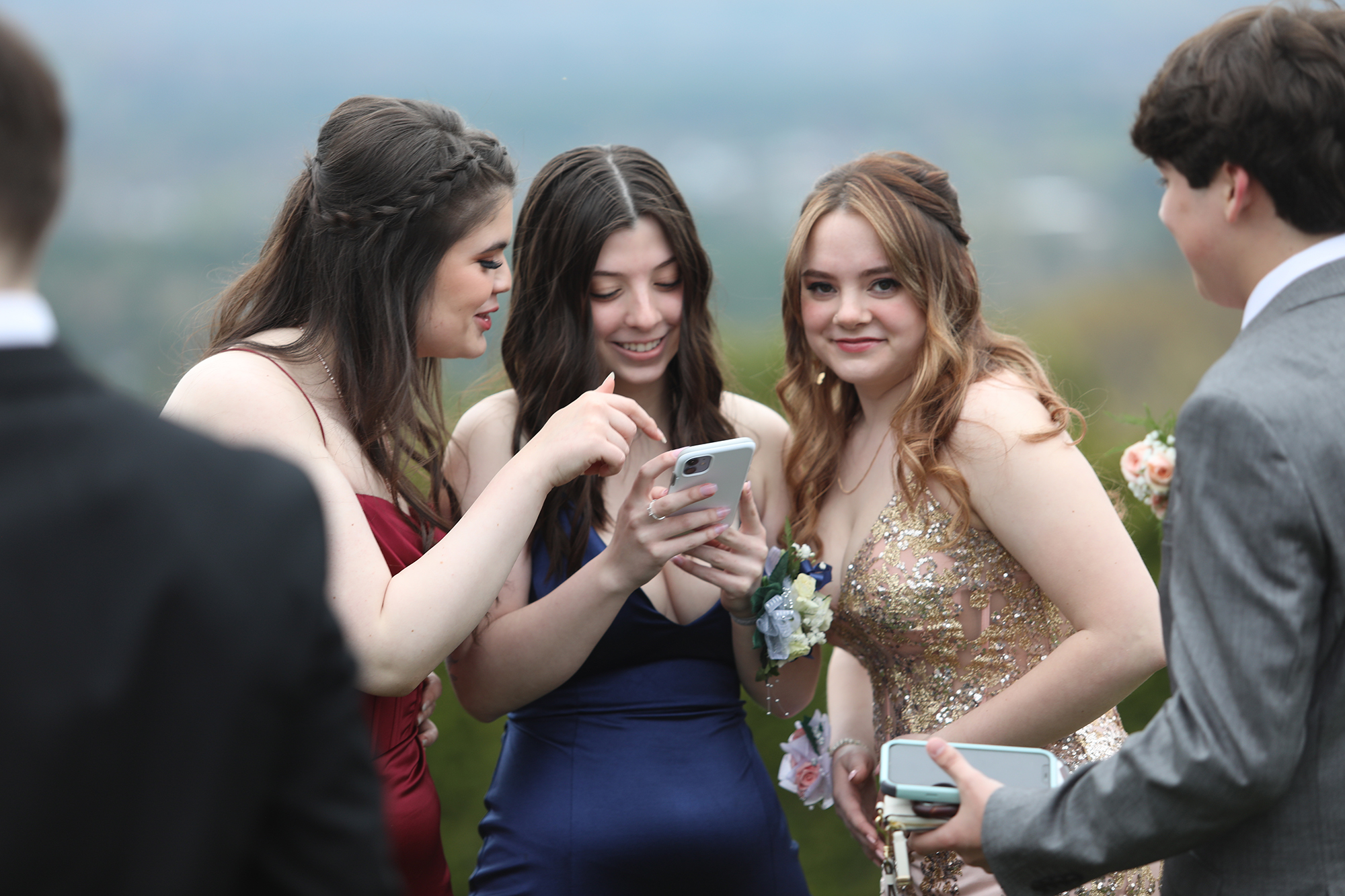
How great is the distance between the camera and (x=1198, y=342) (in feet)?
23.5

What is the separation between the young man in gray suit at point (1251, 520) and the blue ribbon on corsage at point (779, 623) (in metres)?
1.10

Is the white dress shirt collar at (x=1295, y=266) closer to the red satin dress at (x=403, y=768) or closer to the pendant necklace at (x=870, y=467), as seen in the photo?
the pendant necklace at (x=870, y=467)

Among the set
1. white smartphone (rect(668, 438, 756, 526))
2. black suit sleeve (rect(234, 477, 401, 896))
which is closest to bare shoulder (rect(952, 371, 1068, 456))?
white smartphone (rect(668, 438, 756, 526))

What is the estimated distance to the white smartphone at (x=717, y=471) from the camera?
2.71 metres

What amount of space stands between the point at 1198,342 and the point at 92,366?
7343 mm

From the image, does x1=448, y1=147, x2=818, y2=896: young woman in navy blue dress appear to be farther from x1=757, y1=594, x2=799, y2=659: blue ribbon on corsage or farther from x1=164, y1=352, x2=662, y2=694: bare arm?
x1=164, y1=352, x2=662, y2=694: bare arm

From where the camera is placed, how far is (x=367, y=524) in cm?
245

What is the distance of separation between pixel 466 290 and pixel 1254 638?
1.99 metres

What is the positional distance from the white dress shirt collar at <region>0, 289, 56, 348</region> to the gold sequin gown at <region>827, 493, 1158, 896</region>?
7.53 ft

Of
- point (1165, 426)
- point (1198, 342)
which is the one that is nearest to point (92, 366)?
point (1165, 426)

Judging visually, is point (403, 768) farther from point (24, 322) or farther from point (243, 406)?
point (24, 322)

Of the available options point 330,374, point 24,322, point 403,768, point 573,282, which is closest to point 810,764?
point 403,768

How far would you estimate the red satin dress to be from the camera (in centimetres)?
268

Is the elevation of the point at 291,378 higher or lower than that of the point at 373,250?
lower
